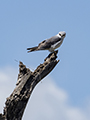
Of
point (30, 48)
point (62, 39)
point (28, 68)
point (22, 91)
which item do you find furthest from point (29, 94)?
point (62, 39)

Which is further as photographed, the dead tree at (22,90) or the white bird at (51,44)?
the white bird at (51,44)

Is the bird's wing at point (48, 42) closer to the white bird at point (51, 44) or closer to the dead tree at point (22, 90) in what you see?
the white bird at point (51, 44)

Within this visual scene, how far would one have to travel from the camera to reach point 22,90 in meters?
9.63

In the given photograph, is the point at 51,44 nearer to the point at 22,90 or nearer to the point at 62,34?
the point at 62,34

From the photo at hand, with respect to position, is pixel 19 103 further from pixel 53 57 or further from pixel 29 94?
pixel 53 57

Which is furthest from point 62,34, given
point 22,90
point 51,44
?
point 22,90

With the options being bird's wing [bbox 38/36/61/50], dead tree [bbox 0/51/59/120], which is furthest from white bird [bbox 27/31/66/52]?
dead tree [bbox 0/51/59/120]

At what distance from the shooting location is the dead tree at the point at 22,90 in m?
9.46

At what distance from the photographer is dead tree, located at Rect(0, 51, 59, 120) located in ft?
31.0

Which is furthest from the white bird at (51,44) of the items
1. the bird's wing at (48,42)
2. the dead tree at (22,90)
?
the dead tree at (22,90)

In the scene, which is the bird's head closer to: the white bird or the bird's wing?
the white bird

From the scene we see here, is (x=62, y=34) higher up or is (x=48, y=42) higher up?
(x=62, y=34)

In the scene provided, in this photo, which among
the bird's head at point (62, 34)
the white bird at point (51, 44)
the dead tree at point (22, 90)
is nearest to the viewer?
the dead tree at point (22, 90)

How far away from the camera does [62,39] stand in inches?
496
